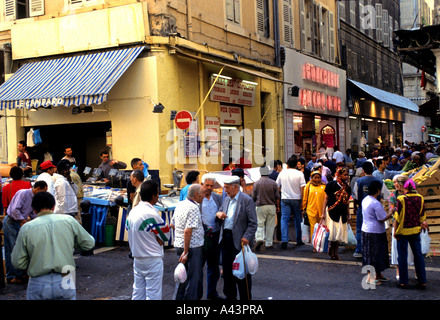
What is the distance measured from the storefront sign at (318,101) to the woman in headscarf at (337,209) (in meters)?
12.1

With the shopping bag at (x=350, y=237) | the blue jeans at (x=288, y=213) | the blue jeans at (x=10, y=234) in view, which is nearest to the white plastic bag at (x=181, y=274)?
the blue jeans at (x=10, y=234)

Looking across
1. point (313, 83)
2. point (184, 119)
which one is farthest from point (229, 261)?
point (313, 83)

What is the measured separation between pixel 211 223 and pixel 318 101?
16874 mm

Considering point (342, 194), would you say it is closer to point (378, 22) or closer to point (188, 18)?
point (188, 18)

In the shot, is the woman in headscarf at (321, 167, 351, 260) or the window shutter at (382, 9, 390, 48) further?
the window shutter at (382, 9, 390, 48)

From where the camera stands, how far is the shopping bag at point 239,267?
18.7ft

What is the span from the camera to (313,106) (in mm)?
21781

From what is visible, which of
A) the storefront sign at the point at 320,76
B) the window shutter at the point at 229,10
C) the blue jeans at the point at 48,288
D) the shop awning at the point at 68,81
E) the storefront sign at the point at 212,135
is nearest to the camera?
the blue jeans at the point at 48,288

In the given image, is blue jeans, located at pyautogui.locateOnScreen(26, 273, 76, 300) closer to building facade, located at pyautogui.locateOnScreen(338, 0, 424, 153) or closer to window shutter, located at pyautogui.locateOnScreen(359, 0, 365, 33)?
building facade, located at pyautogui.locateOnScreen(338, 0, 424, 153)

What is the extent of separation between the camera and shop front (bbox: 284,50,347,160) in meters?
20.1

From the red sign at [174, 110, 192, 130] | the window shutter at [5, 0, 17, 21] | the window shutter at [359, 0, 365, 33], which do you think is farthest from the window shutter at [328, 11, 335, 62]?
the window shutter at [5, 0, 17, 21]

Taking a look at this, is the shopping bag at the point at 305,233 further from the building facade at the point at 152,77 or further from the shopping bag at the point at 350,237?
the building facade at the point at 152,77

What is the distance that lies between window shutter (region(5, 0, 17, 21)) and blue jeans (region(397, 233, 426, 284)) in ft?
44.3

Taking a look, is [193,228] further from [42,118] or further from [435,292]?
[42,118]
